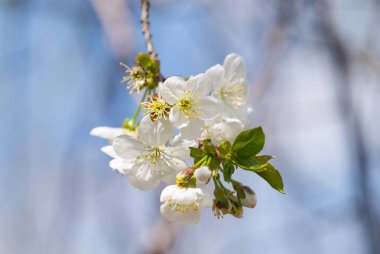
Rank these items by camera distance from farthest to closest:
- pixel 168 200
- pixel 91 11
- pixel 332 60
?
pixel 91 11
pixel 332 60
pixel 168 200

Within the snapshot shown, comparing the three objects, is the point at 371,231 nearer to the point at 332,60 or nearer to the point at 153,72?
the point at 332,60

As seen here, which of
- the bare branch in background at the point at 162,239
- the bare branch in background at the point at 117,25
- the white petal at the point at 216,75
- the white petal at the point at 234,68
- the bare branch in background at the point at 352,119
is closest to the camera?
the white petal at the point at 216,75

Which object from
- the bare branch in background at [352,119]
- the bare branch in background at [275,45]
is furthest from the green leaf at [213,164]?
the bare branch in background at [352,119]

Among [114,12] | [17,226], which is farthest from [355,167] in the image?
[17,226]

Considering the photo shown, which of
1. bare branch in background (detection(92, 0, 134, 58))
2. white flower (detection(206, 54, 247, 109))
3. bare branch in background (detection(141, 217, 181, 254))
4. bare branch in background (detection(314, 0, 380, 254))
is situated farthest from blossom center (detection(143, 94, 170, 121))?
bare branch in background (detection(314, 0, 380, 254))

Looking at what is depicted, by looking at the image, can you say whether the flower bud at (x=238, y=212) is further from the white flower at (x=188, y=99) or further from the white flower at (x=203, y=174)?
the white flower at (x=188, y=99)

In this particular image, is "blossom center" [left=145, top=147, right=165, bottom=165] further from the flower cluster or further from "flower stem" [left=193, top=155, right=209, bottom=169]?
"flower stem" [left=193, top=155, right=209, bottom=169]
